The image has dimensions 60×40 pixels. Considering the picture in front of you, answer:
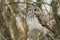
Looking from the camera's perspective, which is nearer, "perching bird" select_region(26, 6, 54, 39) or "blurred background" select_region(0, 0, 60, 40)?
"blurred background" select_region(0, 0, 60, 40)

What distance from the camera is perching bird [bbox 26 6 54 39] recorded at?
296 centimetres

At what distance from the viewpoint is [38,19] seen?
313 centimetres

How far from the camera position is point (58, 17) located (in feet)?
10.4

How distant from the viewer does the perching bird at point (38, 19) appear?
9.72ft

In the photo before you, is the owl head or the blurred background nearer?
the blurred background

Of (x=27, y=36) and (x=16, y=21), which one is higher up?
(x=16, y=21)

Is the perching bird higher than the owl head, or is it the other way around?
the owl head

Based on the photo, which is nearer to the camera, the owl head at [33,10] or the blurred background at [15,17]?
the blurred background at [15,17]

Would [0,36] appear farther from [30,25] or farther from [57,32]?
[57,32]

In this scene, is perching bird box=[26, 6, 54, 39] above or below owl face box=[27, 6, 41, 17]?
below

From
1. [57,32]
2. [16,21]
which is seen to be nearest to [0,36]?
[16,21]

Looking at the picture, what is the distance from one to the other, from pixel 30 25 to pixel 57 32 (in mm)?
395

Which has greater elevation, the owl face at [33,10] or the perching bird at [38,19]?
the owl face at [33,10]

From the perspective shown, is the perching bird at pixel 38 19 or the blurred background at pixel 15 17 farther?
the perching bird at pixel 38 19
